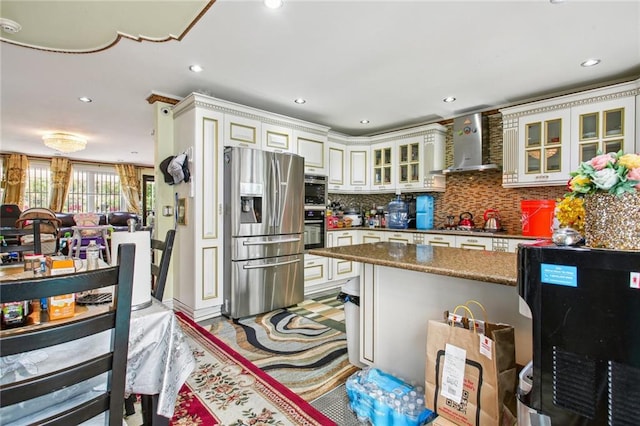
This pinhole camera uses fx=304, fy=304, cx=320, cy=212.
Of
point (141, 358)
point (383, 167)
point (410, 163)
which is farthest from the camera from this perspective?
point (383, 167)

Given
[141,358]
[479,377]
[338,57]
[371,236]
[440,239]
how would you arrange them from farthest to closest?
[371,236], [440,239], [338,57], [479,377], [141,358]

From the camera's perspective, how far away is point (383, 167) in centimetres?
489

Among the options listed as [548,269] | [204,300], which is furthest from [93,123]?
[548,269]

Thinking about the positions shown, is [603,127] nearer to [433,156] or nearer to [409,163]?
[433,156]

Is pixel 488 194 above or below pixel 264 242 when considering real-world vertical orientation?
above

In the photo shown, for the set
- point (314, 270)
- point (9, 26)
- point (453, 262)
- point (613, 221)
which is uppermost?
point (9, 26)

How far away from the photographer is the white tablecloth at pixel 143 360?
93cm

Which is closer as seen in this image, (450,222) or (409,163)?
(450,222)

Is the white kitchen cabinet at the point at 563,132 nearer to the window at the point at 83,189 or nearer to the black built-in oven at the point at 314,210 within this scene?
the black built-in oven at the point at 314,210

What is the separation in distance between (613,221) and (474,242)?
9.67 feet

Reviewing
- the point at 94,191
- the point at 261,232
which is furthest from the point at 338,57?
the point at 94,191

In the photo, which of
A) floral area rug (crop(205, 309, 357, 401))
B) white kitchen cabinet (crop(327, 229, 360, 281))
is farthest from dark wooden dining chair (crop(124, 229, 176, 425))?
white kitchen cabinet (crop(327, 229, 360, 281))

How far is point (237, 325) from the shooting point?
308cm

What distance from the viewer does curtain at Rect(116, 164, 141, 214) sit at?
8859mm
